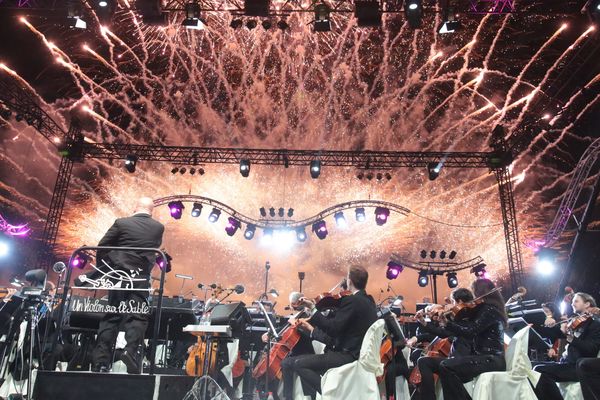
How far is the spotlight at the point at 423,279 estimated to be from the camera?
15.0 metres

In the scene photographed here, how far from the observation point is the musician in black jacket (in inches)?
156

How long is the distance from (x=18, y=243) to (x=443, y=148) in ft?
48.3

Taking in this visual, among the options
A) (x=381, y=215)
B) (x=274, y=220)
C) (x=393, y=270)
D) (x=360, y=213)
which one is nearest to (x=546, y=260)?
(x=393, y=270)

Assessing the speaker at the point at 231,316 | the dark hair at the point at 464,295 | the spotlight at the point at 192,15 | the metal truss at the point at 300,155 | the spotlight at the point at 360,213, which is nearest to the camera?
the dark hair at the point at 464,295

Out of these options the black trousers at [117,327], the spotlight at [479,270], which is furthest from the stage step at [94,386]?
the spotlight at [479,270]

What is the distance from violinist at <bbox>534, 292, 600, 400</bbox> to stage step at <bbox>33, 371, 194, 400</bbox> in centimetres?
371

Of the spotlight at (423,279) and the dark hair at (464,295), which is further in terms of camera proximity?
the spotlight at (423,279)

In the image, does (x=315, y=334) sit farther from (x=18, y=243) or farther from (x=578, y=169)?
(x=18, y=243)

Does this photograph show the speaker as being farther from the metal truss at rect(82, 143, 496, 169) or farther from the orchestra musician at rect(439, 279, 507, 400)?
the metal truss at rect(82, 143, 496, 169)

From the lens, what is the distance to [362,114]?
1494cm

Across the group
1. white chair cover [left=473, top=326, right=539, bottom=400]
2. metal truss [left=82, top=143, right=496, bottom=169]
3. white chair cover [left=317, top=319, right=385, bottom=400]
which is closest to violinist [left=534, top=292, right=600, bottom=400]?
white chair cover [left=473, top=326, right=539, bottom=400]

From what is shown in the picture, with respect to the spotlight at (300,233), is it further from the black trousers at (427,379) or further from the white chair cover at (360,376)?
the white chair cover at (360,376)

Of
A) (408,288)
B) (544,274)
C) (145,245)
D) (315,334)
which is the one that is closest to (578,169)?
(544,274)

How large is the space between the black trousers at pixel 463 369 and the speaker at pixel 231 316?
244 cm
